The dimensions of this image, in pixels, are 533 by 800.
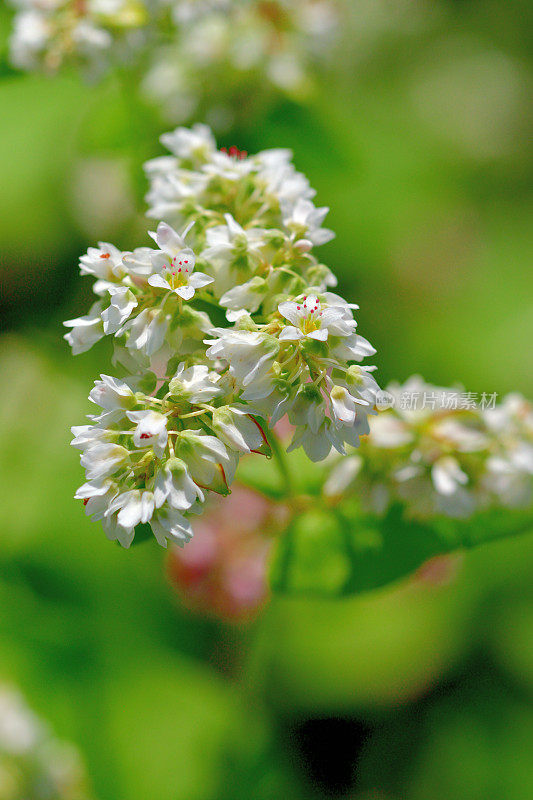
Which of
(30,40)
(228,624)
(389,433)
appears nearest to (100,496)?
(389,433)

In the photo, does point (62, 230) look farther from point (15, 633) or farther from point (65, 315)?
point (15, 633)

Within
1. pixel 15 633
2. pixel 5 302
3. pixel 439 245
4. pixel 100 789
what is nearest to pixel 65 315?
pixel 5 302

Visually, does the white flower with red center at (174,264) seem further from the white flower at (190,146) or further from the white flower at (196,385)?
the white flower at (190,146)


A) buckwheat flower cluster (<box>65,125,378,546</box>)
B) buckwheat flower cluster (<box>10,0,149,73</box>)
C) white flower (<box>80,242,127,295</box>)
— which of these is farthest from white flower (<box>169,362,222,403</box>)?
buckwheat flower cluster (<box>10,0,149,73</box>)

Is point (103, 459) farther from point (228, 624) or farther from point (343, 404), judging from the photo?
point (228, 624)

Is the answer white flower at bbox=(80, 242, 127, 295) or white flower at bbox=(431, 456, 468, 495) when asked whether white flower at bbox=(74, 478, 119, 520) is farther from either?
white flower at bbox=(431, 456, 468, 495)

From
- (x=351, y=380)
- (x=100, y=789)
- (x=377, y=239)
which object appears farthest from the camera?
(x=377, y=239)
